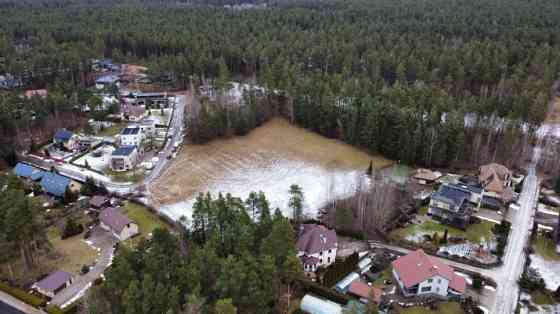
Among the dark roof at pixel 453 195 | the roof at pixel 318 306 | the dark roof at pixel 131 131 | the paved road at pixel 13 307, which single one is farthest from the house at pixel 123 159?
the dark roof at pixel 453 195

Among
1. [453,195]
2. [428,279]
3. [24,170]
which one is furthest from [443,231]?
[24,170]

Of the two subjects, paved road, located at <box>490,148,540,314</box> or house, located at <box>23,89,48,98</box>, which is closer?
paved road, located at <box>490,148,540,314</box>

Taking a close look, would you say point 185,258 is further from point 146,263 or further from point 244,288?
point 244,288

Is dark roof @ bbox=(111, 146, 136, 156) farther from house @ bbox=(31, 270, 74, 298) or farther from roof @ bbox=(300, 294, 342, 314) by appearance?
roof @ bbox=(300, 294, 342, 314)

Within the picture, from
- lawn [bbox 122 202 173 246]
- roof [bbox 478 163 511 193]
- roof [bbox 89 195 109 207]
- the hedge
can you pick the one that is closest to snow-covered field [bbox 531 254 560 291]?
roof [bbox 478 163 511 193]

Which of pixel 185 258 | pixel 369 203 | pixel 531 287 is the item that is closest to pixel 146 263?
pixel 185 258

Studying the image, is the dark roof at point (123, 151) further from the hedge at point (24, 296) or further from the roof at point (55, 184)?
the hedge at point (24, 296)

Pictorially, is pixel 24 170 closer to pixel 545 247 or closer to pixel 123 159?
pixel 123 159
